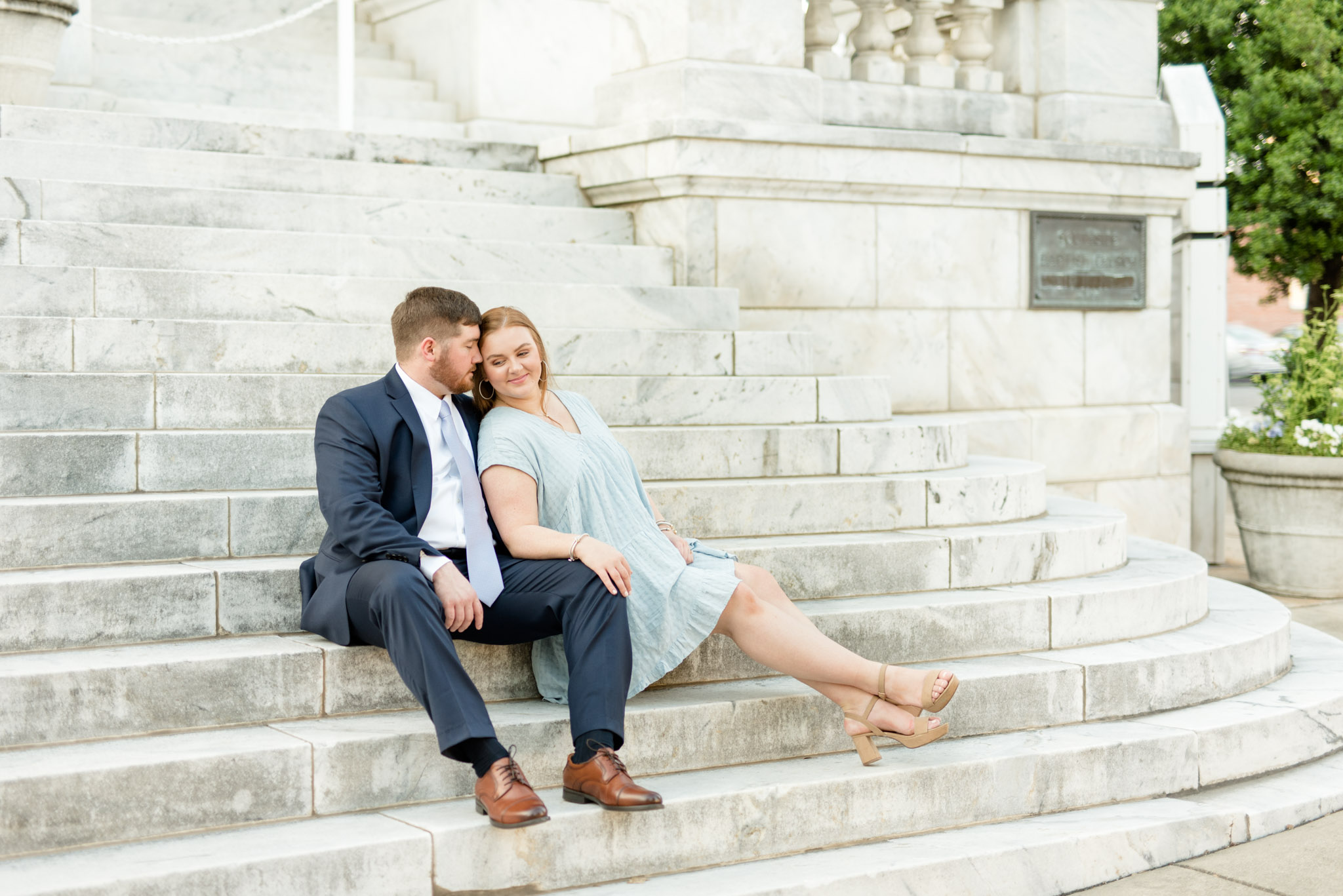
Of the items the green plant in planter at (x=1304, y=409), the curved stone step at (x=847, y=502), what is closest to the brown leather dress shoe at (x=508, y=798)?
the curved stone step at (x=847, y=502)

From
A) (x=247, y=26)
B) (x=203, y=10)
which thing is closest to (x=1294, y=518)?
(x=247, y=26)

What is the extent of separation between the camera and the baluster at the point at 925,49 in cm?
807

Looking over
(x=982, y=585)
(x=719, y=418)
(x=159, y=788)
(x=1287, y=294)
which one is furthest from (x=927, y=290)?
(x=1287, y=294)

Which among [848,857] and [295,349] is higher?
[295,349]

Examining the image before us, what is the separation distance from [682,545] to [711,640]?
0.34 meters

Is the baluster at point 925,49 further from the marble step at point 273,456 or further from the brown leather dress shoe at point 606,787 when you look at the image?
the brown leather dress shoe at point 606,787

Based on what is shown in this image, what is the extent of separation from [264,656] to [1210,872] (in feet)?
9.41

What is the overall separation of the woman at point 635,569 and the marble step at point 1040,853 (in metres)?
0.35

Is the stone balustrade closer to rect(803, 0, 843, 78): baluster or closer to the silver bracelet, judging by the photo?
rect(803, 0, 843, 78): baluster

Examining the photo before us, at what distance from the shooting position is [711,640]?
183 inches

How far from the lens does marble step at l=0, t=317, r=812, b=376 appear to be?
5195mm

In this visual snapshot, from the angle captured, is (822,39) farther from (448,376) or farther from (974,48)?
(448,376)

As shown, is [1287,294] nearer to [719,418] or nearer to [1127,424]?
[1127,424]

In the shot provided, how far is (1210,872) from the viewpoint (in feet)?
14.1
